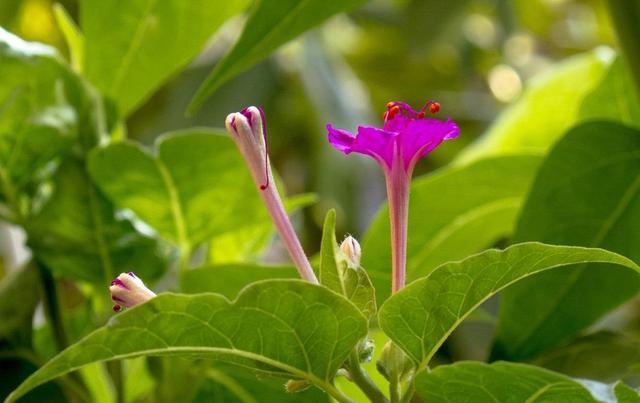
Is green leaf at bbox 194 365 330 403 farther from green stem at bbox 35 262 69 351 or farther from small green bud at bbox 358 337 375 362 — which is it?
small green bud at bbox 358 337 375 362

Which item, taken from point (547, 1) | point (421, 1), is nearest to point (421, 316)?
point (421, 1)

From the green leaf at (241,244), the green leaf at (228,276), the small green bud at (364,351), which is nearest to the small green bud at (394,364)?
the small green bud at (364,351)

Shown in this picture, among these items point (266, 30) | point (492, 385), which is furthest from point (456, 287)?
point (266, 30)

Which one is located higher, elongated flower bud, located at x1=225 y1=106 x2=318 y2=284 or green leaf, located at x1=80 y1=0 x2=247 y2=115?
green leaf, located at x1=80 y1=0 x2=247 y2=115

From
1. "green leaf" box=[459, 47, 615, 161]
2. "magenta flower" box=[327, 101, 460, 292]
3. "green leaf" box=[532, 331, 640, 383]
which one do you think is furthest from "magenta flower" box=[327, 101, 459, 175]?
"green leaf" box=[459, 47, 615, 161]

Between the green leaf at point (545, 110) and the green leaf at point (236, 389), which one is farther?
the green leaf at point (545, 110)

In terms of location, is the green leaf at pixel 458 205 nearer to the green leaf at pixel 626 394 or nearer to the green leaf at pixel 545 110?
the green leaf at pixel 545 110

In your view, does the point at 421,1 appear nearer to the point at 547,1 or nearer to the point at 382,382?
the point at 547,1
